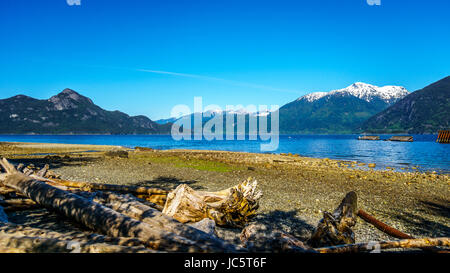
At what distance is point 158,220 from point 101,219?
142 centimetres

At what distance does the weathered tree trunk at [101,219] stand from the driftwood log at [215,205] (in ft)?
7.63

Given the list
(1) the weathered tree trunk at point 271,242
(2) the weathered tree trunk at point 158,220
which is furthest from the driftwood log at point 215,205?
(1) the weathered tree trunk at point 271,242

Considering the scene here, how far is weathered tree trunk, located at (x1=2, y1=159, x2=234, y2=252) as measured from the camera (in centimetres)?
454

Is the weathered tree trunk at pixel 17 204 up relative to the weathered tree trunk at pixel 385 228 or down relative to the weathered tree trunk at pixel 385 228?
up

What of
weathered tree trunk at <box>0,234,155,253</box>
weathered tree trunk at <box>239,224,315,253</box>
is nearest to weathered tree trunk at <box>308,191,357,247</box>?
weathered tree trunk at <box>239,224,315,253</box>

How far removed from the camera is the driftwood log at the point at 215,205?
7883 mm

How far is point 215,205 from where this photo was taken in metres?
8.66

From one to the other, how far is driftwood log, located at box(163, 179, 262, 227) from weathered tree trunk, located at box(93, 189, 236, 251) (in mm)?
1301

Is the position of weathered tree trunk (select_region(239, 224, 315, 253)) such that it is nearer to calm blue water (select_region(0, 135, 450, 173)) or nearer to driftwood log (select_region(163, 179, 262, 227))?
driftwood log (select_region(163, 179, 262, 227))

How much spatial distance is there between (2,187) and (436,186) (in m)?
28.9

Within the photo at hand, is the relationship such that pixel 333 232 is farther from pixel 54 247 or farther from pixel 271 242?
pixel 54 247

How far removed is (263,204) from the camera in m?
12.1

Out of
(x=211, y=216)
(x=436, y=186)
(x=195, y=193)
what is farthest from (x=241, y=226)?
(x=436, y=186)

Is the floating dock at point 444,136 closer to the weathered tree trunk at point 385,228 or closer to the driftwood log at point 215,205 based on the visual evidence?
the weathered tree trunk at point 385,228
